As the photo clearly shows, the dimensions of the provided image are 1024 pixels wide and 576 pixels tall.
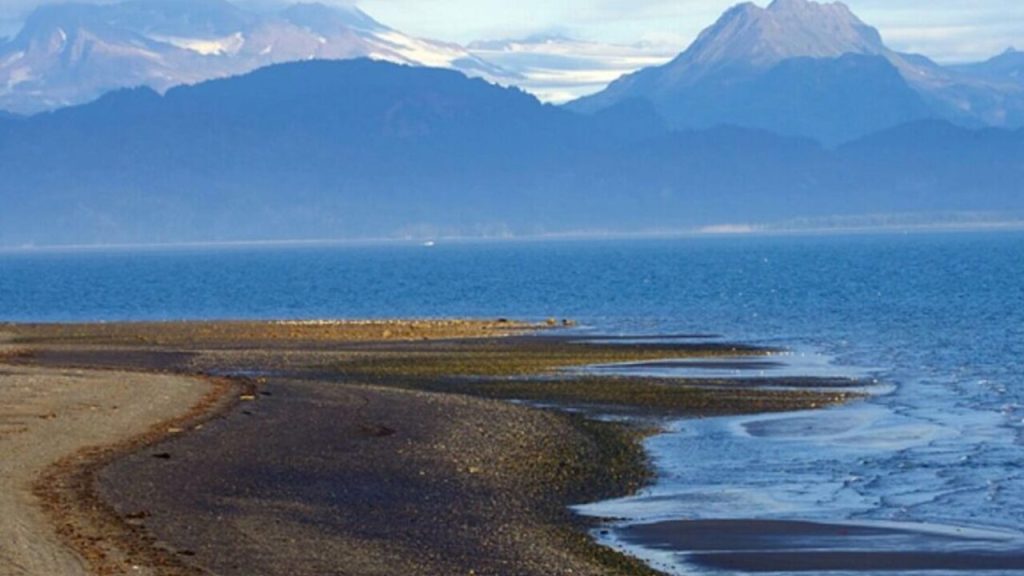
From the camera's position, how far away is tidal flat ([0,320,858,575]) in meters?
20.6

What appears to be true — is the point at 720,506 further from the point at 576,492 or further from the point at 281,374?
the point at 281,374

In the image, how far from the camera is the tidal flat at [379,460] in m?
20.6

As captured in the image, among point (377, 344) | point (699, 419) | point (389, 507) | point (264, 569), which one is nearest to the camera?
point (264, 569)

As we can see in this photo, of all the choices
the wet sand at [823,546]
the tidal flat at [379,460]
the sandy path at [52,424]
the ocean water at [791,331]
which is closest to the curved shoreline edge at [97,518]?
the tidal flat at [379,460]

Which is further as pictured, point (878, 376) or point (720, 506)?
point (878, 376)

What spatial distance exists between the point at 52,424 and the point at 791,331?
4011 cm

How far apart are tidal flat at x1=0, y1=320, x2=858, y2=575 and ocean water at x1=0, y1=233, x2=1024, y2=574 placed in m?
1.28

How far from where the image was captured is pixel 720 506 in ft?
84.5

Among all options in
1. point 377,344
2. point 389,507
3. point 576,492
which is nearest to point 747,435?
point 576,492

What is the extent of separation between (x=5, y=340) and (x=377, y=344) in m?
12.1

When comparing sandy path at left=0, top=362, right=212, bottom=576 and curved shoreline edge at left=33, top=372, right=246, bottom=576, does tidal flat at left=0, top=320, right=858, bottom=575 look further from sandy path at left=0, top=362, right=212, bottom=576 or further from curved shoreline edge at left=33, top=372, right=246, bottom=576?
sandy path at left=0, top=362, right=212, bottom=576

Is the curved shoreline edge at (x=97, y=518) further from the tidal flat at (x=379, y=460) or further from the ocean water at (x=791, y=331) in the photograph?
the ocean water at (x=791, y=331)

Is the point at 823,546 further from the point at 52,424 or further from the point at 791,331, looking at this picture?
the point at 791,331

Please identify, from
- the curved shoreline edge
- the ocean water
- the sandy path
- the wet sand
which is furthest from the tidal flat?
the ocean water
